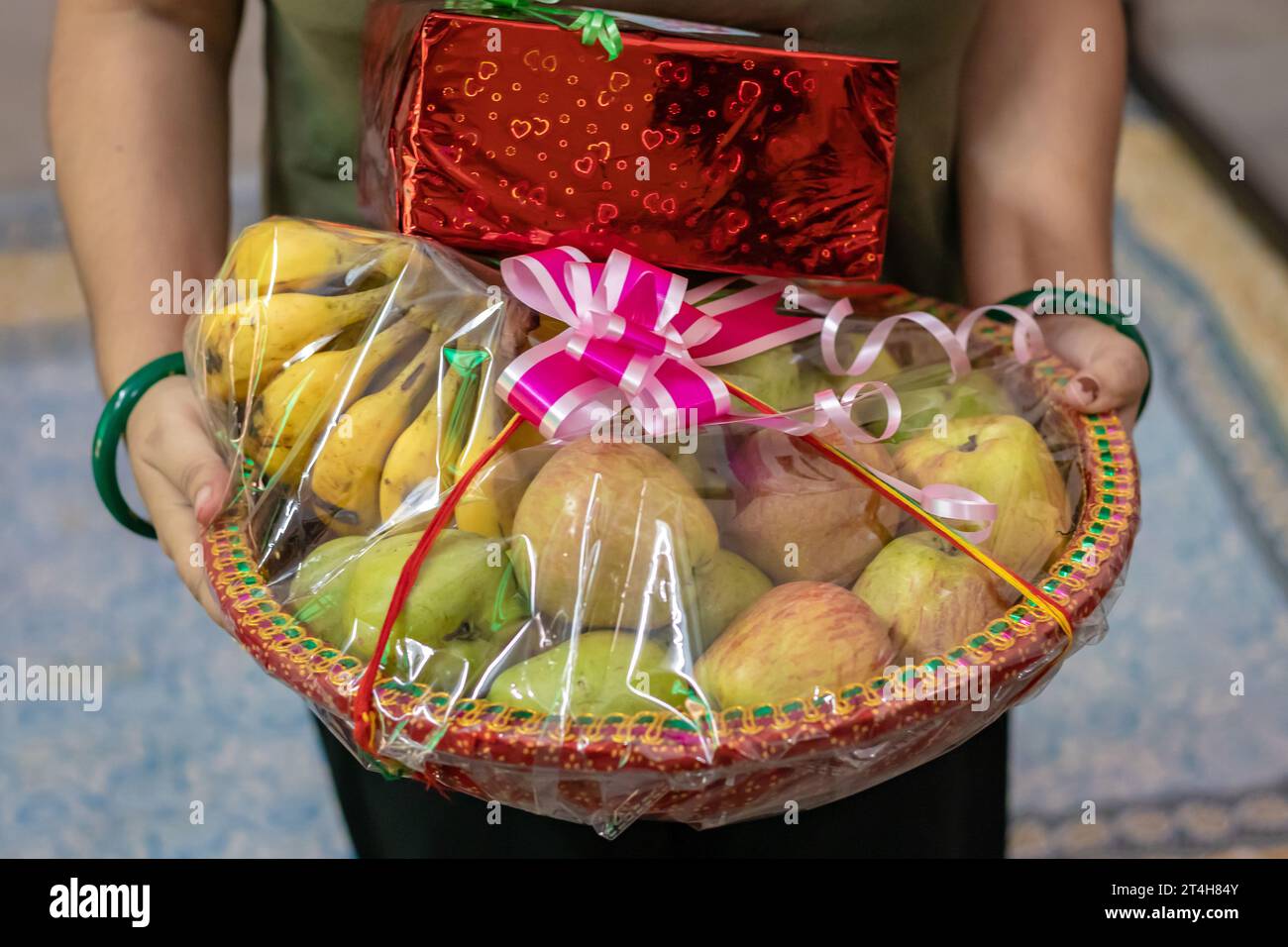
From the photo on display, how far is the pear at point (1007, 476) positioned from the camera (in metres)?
0.56

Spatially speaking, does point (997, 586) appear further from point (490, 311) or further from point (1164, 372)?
point (1164, 372)

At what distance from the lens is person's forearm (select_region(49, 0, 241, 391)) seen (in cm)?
73

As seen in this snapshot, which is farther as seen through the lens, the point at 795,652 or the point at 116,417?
the point at 116,417

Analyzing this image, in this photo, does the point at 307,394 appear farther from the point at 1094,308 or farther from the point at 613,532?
the point at 1094,308

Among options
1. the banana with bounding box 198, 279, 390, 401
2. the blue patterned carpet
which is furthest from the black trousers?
the blue patterned carpet

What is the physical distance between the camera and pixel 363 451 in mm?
551

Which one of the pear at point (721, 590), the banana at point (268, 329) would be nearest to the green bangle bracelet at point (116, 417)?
the banana at point (268, 329)

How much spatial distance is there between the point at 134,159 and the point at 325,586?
0.37 meters

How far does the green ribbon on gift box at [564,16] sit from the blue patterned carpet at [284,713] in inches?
39.0

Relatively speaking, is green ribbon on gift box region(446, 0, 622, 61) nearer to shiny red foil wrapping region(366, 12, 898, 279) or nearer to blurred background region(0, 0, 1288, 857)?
shiny red foil wrapping region(366, 12, 898, 279)

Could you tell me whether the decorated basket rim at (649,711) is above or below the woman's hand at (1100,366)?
below

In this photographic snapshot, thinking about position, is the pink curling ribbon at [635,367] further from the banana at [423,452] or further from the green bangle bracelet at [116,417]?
the green bangle bracelet at [116,417]

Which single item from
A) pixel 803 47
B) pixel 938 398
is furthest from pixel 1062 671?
pixel 803 47

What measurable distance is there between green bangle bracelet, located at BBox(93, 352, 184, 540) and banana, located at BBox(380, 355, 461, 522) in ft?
0.68
